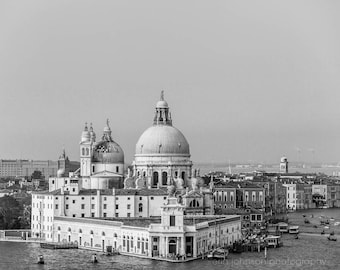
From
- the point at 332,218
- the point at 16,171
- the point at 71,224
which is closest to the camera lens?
the point at 71,224

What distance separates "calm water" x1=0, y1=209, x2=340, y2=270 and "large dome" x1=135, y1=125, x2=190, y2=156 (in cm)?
1071

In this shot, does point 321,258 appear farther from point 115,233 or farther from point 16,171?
point 16,171

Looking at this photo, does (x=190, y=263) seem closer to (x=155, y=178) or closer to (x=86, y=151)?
(x=155, y=178)

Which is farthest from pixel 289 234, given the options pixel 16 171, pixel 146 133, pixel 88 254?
pixel 16 171

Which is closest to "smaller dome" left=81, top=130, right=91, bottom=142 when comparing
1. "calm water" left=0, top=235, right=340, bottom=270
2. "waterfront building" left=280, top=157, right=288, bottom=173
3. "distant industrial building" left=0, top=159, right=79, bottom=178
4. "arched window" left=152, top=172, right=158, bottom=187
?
"arched window" left=152, top=172, right=158, bottom=187

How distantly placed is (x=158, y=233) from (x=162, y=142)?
15.6 m

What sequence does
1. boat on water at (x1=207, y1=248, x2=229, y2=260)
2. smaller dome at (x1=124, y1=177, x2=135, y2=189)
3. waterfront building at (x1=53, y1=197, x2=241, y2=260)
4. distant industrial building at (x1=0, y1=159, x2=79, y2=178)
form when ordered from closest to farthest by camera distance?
waterfront building at (x1=53, y1=197, x2=241, y2=260), boat on water at (x1=207, y1=248, x2=229, y2=260), smaller dome at (x1=124, y1=177, x2=135, y2=189), distant industrial building at (x1=0, y1=159, x2=79, y2=178)

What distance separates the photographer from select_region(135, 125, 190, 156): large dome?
54.3m

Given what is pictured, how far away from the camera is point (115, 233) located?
138 ft

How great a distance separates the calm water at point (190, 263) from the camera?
123 feet

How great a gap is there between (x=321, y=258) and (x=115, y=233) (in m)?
8.45

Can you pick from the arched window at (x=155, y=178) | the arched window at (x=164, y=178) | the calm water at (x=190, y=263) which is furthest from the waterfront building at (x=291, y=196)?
the calm water at (x=190, y=263)

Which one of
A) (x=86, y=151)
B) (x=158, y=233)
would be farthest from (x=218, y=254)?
(x=86, y=151)

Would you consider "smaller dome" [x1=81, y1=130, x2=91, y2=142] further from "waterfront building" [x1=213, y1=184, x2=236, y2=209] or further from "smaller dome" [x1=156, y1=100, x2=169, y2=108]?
"waterfront building" [x1=213, y1=184, x2=236, y2=209]
